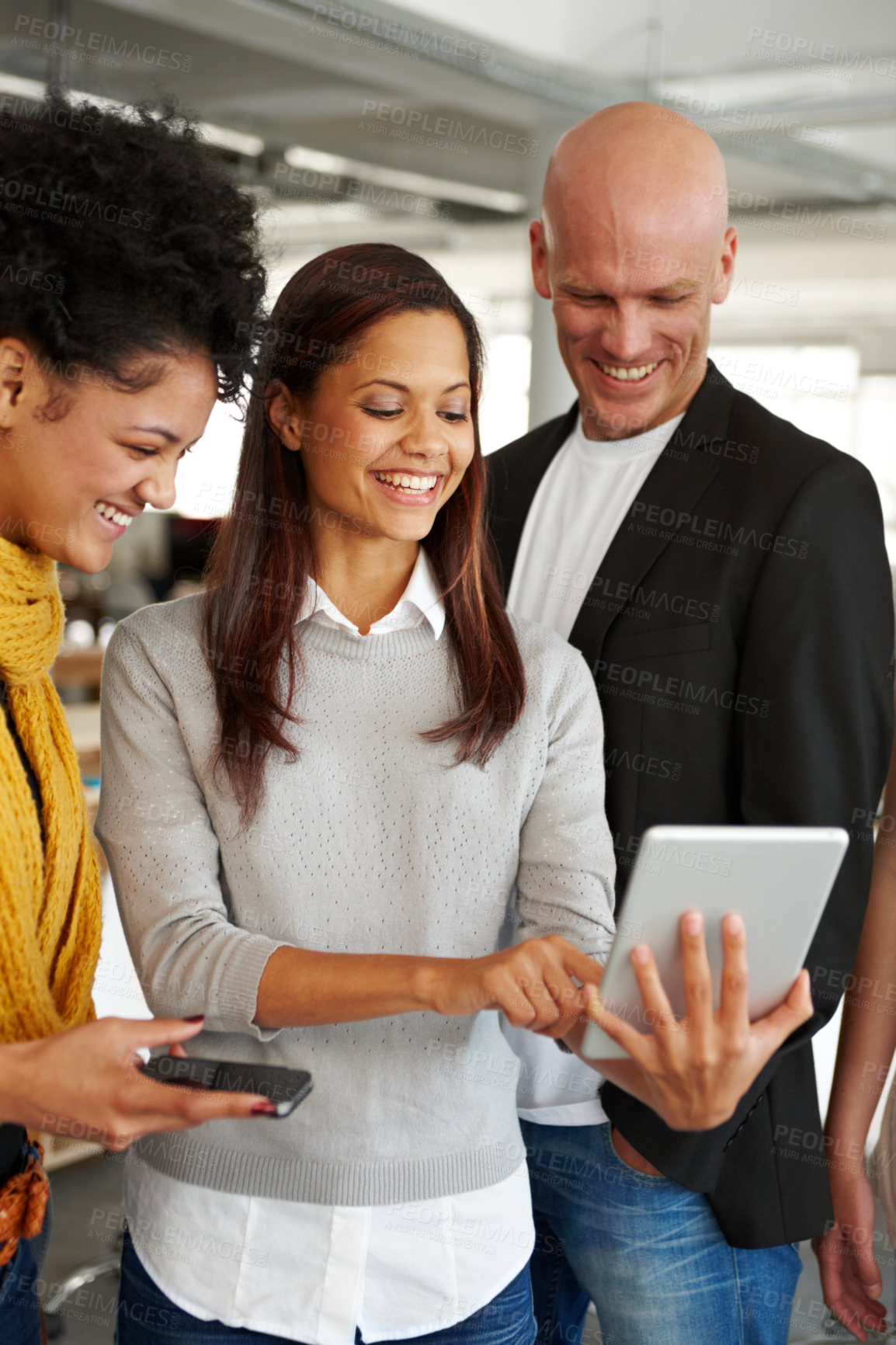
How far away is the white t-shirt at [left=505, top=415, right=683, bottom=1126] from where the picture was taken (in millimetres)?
1553

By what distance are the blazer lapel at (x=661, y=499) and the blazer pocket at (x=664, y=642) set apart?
0.03m

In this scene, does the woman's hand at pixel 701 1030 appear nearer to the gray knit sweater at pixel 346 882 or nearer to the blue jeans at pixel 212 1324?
the gray knit sweater at pixel 346 882

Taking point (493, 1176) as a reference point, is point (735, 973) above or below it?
above

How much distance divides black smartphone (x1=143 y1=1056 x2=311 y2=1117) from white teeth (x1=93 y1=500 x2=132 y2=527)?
1.62ft

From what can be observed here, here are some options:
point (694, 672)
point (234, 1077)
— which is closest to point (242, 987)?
point (234, 1077)

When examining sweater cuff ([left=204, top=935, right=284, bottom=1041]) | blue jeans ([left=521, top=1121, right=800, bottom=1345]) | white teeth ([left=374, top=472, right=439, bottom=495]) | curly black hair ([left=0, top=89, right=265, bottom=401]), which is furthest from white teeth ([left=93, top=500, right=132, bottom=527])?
blue jeans ([left=521, top=1121, right=800, bottom=1345])

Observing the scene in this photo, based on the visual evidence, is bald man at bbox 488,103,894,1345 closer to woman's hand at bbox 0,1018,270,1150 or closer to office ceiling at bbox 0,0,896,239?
woman's hand at bbox 0,1018,270,1150

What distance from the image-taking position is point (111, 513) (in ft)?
4.03

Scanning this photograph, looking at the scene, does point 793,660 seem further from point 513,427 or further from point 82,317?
point 513,427

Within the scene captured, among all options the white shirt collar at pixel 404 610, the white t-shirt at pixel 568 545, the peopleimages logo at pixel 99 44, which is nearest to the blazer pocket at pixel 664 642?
the white t-shirt at pixel 568 545

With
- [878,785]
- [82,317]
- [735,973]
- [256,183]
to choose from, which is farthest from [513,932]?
[256,183]

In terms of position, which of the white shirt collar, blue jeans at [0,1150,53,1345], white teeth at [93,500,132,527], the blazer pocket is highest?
white teeth at [93,500,132,527]

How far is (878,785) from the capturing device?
1496mm

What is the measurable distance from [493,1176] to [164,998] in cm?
38
